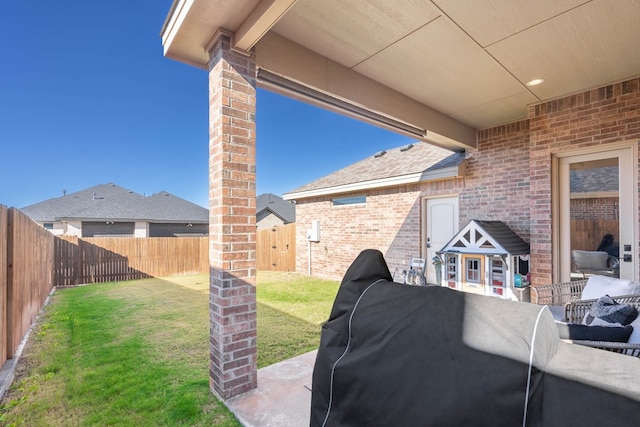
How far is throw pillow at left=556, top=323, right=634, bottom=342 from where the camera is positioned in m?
1.73

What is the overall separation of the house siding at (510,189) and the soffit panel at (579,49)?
44 centimetres

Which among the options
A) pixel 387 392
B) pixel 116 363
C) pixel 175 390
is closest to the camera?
pixel 387 392

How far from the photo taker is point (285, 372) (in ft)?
9.71

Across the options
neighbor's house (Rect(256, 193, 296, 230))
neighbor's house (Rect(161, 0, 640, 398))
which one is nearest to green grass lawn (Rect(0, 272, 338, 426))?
neighbor's house (Rect(161, 0, 640, 398))

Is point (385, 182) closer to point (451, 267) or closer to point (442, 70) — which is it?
point (451, 267)

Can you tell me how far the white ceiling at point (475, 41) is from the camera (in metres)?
2.69

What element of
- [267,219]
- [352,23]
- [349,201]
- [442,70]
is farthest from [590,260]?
[267,219]

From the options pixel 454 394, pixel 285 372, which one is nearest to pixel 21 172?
pixel 285 372

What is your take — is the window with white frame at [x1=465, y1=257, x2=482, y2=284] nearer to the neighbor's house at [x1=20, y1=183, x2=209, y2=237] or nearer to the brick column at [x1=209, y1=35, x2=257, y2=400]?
the brick column at [x1=209, y1=35, x2=257, y2=400]

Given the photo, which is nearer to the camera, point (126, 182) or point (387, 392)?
point (387, 392)

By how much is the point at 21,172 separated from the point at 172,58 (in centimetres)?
3235

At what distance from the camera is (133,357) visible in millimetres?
3553

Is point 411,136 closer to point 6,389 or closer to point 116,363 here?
point 116,363

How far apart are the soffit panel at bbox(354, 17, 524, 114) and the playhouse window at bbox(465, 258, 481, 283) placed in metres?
2.64
